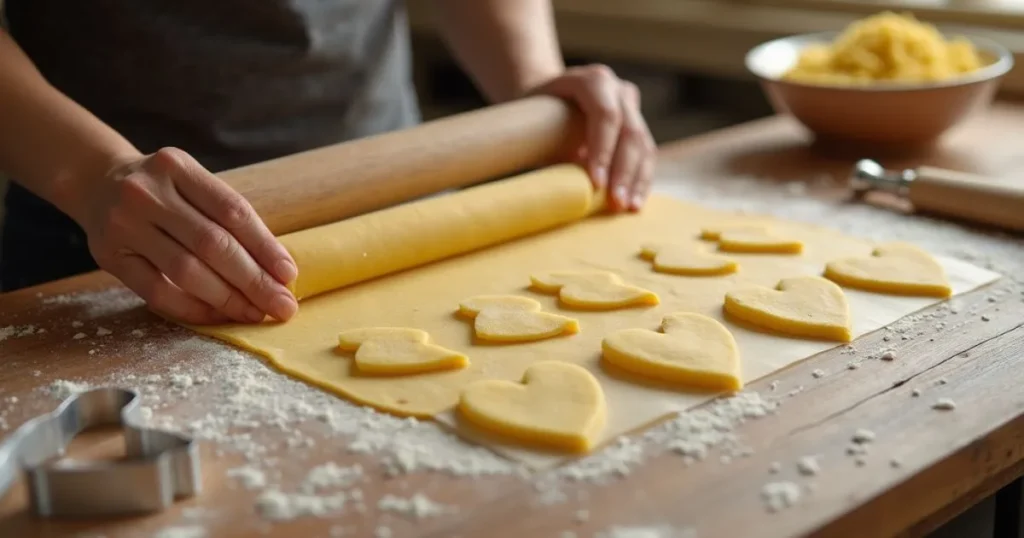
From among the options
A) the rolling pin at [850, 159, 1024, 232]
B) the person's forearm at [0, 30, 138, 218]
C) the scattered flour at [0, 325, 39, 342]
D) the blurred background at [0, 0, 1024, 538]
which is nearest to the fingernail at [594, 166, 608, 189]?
the rolling pin at [850, 159, 1024, 232]

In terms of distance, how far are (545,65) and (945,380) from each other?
3.26 ft

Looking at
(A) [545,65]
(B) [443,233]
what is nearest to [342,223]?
(B) [443,233]

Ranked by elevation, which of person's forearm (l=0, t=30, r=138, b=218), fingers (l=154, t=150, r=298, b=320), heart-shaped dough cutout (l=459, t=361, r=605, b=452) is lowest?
heart-shaped dough cutout (l=459, t=361, r=605, b=452)

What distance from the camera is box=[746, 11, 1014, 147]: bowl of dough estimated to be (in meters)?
1.79

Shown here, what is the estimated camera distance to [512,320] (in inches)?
46.2

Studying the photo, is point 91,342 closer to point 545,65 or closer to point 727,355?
point 727,355

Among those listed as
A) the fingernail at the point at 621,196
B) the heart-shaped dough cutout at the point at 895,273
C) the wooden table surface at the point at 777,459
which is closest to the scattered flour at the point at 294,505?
the wooden table surface at the point at 777,459

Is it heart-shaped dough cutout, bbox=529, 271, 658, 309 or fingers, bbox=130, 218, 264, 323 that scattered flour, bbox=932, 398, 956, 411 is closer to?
heart-shaped dough cutout, bbox=529, 271, 658, 309

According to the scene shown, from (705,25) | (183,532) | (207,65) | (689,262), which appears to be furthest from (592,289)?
(705,25)

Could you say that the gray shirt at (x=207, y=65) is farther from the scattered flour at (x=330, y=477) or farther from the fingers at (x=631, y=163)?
the scattered flour at (x=330, y=477)

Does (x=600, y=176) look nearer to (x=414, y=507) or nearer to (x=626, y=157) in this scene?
(x=626, y=157)

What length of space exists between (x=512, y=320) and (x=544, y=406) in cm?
21

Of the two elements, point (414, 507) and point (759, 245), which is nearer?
point (414, 507)

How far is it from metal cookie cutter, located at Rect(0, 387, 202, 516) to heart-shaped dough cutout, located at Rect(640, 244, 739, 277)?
661mm
